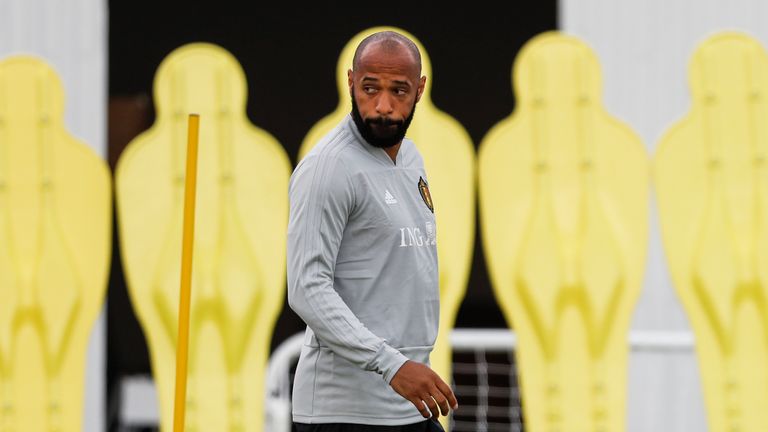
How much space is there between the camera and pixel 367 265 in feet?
7.22

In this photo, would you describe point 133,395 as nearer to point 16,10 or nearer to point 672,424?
point 16,10

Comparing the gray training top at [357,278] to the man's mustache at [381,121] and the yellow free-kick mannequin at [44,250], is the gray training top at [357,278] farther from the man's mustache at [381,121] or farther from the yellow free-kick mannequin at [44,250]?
the yellow free-kick mannequin at [44,250]

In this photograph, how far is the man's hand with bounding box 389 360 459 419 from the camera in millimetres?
2061

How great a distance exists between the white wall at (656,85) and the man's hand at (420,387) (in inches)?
115

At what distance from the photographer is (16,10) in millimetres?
4934

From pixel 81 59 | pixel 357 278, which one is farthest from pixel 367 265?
pixel 81 59

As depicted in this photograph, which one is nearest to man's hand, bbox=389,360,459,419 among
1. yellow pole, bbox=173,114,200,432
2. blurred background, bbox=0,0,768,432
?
yellow pole, bbox=173,114,200,432

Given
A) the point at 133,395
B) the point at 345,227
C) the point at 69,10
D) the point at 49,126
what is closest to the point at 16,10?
the point at 69,10

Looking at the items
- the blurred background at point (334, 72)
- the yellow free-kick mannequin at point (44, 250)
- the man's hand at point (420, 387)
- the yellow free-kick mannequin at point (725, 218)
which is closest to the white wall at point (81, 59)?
the blurred background at point (334, 72)

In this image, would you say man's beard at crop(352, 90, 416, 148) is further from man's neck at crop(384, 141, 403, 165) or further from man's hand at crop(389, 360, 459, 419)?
man's hand at crop(389, 360, 459, 419)

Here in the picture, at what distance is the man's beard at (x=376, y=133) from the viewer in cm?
218

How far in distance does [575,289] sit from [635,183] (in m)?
0.40

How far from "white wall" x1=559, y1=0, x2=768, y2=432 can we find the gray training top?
9.02 feet

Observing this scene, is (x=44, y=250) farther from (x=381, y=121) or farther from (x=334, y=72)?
(x=334, y=72)
